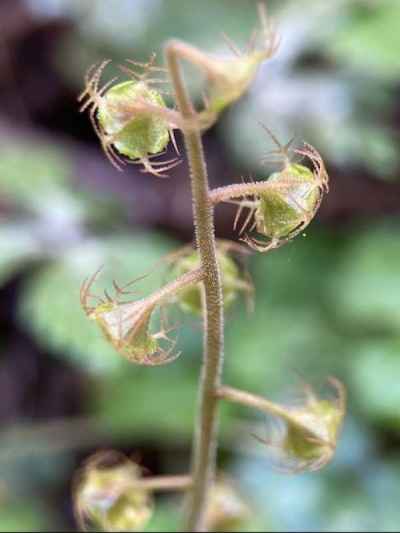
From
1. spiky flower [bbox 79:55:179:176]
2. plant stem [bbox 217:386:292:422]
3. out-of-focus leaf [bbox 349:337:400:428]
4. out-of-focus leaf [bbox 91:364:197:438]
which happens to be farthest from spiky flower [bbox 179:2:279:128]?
out-of-focus leaf [bbox 91:364:197:438]

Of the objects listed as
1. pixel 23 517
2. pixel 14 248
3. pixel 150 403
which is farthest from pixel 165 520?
pixel 14 248

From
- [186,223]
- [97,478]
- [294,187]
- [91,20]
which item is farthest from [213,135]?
Answer: [294,187]

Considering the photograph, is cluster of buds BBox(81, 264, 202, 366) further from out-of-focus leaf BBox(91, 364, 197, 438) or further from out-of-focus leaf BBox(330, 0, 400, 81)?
out-of-focus leaf BBox(330, 0, 400, 81)

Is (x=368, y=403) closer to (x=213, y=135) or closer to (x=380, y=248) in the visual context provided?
(x=380, y=248)

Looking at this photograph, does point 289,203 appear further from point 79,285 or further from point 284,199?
point 79,285

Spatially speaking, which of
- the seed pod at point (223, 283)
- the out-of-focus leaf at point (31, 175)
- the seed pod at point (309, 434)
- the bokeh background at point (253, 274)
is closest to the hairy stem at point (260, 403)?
the seed pod at point (309, 434)

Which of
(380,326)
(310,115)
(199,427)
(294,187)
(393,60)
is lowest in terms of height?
(380,326)

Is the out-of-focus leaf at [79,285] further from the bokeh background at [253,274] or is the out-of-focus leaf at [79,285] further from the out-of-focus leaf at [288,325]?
the out-of-focus leaf at [288,325]
